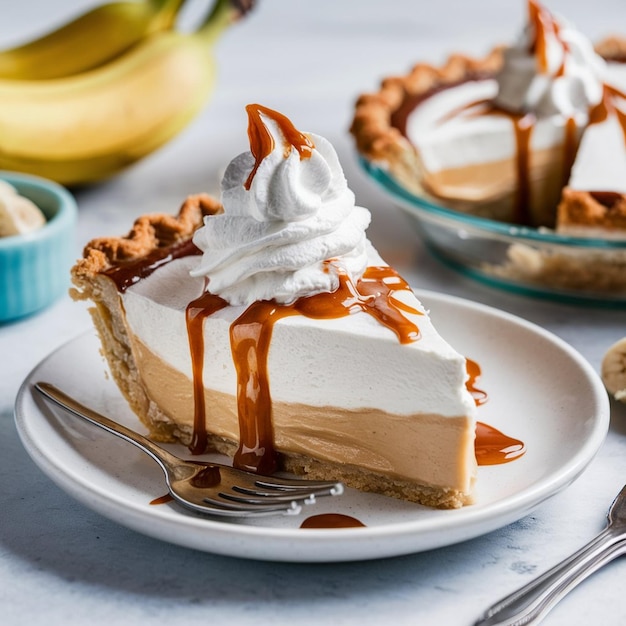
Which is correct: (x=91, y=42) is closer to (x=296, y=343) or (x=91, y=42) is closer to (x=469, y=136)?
(x=469, y=136)

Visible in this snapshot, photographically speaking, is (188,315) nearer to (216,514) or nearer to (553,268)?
(216,514)

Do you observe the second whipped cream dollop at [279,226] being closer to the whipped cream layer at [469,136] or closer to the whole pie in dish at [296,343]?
the whole pie in dish at [296,343]

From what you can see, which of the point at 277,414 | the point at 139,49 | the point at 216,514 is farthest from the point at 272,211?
the point at 139,49

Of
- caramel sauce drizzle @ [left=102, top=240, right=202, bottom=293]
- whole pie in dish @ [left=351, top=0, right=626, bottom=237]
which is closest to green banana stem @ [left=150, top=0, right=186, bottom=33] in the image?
whole pie in dish @ [left=351, top=0, right=626, bottom=237]

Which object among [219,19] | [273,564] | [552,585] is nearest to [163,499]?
[273,564]

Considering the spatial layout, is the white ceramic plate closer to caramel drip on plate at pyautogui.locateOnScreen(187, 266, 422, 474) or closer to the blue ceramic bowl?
caramel drip on plate at pyautogui.locateOnScreen(187, 266, 422, 474)

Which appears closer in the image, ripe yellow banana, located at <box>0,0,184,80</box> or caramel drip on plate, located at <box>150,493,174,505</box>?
caramel drip on plate, located at <box>150,493,174,505</box>
